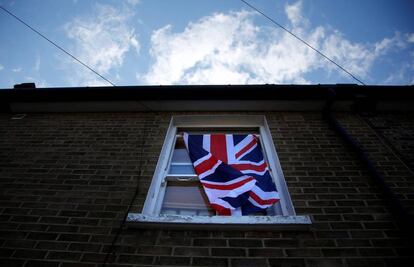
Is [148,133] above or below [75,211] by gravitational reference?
above

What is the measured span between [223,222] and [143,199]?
0.96 m

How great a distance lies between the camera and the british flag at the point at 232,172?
2828 mm

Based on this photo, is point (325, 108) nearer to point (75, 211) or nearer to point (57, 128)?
point (75, 211)

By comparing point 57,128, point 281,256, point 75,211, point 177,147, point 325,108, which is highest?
point 325,108

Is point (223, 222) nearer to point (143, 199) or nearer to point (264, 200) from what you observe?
point (264, 200)

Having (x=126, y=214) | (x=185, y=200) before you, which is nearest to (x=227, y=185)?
(x=185, y=200)

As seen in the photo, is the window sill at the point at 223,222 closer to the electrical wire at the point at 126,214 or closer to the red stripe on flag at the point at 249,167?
the electrical wire at the point at 126,214

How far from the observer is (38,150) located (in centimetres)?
360

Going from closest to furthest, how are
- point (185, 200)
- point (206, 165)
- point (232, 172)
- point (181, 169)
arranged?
point (185, 200) → point (232, 172) → point (206, 165) → point (181, 169)

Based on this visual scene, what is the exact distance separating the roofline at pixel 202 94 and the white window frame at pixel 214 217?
0.95ft

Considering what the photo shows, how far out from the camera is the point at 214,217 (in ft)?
8.20

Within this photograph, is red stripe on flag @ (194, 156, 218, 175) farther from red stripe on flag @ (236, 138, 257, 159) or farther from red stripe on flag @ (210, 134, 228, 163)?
red stripe on flag @ (236, 138, 257, 159)

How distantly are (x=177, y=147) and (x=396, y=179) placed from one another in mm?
2897

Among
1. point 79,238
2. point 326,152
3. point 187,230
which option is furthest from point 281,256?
point 79,238
